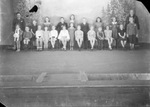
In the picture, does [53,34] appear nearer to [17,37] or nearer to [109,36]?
[17,37]

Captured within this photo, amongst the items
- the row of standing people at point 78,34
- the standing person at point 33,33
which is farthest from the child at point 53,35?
the standing person at point 33,33

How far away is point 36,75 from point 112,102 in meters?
1.17

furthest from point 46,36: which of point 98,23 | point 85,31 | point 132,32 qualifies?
point 132,32

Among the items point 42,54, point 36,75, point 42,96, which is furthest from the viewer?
point 42,54

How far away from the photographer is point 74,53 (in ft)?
17.8

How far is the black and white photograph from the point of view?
4.46m

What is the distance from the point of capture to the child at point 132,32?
17.4 ft

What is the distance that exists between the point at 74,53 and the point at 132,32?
960mm

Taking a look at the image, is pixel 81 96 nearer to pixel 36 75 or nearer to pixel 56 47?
pixel 36 75

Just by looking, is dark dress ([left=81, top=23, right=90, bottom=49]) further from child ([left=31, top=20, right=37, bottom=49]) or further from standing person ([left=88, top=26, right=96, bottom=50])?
child ([left=31, top=20, right=37, bottom=49])

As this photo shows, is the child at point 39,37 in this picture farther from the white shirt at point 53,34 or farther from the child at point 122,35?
the child at point 122,35

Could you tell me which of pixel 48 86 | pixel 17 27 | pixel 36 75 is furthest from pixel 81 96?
pixel 17 27

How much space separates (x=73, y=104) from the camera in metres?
4.48

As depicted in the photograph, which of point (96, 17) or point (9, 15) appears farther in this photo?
point (96, 17)
